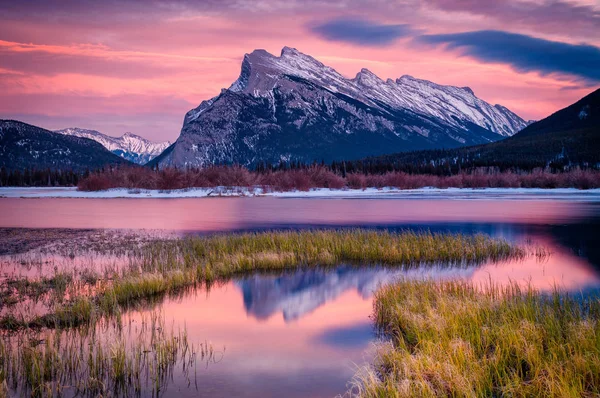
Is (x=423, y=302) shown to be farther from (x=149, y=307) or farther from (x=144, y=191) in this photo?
(x=144, y=191)

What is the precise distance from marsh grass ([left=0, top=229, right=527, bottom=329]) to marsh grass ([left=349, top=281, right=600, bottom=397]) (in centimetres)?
779

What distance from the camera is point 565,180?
335 feet

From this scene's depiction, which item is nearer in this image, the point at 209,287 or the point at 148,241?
the point at 209,287

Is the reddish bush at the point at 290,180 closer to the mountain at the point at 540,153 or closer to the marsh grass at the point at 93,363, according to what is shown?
the mountain at the point at 540,153

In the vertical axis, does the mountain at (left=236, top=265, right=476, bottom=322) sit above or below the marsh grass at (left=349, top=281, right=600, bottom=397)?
below

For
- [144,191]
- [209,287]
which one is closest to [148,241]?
[209,287]

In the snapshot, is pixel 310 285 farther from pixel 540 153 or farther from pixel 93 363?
pixel 540 153

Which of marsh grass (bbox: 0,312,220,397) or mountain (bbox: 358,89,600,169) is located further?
mountain (bbox: 358,89,600,169)

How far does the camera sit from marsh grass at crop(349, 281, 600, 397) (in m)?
7.99

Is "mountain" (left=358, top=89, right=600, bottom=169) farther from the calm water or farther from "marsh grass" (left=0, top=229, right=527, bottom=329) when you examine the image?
"marsh grass" (left=0, top=229, right=527, bottom=329)

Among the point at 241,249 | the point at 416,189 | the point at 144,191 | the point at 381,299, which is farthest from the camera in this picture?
the point at 416,189

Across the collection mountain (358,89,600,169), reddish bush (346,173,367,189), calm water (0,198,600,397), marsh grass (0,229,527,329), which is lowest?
calm water (0,198,600,397)

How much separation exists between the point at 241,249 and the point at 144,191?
240 ft

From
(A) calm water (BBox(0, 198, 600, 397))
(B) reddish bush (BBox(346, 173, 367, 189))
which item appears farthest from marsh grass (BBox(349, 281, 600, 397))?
(B) reddish bush (BBox(346, 173, 367, 189))
